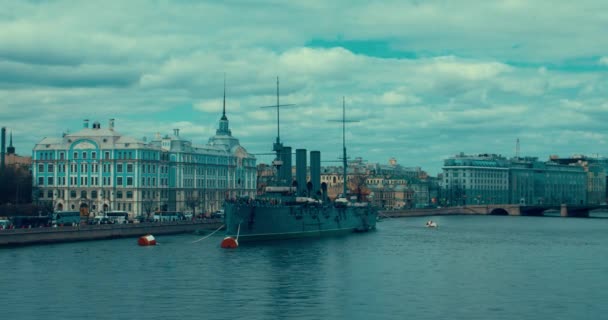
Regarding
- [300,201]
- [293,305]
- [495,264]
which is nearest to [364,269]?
[495,264]

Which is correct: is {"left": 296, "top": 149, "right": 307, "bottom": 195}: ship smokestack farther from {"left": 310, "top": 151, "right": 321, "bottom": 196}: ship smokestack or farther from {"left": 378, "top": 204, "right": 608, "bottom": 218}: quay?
{"left": 378, "top": 204, "right": 608, "bottom": 218}: quay

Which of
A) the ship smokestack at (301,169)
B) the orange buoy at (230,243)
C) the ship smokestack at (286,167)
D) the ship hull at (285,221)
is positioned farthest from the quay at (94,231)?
the orange buoy at (230,243)

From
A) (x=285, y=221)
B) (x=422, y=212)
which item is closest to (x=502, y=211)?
(x=422, y=212)

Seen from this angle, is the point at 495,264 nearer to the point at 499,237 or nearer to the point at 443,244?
the point at 443,244

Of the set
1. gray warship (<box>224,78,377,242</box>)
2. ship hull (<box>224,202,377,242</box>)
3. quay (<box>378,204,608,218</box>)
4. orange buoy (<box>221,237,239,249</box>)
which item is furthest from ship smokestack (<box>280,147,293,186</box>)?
quay (<box>378,204,608,218</box>)

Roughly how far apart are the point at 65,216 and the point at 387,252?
3830 centimetres

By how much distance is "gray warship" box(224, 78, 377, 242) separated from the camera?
79.1m

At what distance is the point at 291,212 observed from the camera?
283 feet

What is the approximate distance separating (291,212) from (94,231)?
714 inches

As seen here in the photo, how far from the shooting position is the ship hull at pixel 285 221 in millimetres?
78750

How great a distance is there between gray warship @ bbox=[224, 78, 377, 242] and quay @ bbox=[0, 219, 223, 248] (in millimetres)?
9402

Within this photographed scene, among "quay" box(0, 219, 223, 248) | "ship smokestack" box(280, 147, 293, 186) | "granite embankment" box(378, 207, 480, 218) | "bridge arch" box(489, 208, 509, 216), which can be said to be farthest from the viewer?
"bridge arch" box(489, 208, 509, 216)

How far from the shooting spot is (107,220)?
98.0m

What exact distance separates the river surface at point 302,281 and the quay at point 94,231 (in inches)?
77.1
